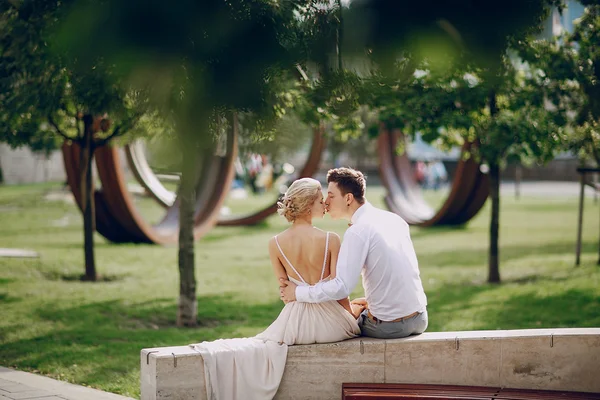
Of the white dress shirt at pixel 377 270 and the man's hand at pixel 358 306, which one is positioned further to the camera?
the man's hand at pixel 358 306

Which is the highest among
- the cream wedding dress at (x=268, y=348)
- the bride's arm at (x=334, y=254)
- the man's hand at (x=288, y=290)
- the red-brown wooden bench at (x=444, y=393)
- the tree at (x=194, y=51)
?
the tree at (x=194, y=51)

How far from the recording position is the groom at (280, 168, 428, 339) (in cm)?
440

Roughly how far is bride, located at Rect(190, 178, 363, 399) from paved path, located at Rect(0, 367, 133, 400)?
3.42ft

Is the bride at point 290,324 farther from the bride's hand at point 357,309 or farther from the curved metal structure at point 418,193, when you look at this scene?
the curved metal structure at point 418,193

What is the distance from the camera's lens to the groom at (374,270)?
4398mm

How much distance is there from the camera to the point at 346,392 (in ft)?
13.9

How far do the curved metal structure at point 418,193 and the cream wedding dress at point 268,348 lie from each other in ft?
35.8

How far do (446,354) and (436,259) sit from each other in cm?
791

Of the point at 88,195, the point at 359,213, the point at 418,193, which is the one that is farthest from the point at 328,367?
the point at 418,193

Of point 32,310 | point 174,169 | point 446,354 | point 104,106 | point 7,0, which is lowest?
point 32,310

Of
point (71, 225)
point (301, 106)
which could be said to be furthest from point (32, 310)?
point (71, 225)

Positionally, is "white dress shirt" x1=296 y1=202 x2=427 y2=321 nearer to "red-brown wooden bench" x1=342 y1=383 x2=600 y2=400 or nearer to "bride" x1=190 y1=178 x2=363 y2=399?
"bride" x1=190 y1=178 x2=363 y2=399

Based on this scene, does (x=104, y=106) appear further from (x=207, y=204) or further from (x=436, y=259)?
(x=207, y=204)

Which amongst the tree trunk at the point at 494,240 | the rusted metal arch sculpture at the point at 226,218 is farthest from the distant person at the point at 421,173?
the tree trunk at the point at 494,240
